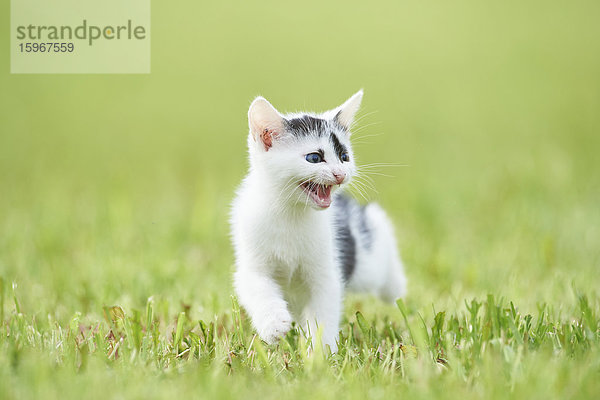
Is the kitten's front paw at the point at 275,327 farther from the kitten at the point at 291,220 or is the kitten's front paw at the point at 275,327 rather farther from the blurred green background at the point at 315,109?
the blurred green background at the point at 315,109

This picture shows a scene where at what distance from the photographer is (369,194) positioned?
246 inches

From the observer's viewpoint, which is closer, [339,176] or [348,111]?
[339,176]

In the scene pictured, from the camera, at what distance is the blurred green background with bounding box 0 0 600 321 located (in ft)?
16.8

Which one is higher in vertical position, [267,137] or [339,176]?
[267,137]

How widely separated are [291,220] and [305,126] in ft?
1.62

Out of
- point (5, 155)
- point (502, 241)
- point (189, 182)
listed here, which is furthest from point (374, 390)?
point (5, 155)

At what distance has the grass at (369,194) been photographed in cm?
293

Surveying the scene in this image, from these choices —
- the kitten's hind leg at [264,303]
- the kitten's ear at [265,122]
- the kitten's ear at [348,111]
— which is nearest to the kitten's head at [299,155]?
the kitten's ear at [265,122]

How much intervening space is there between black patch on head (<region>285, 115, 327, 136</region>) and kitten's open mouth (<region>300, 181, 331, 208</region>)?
0.26 metres

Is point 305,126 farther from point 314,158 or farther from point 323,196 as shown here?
point 323,196

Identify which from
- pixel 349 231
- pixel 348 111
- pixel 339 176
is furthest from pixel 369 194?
pixel 339 176

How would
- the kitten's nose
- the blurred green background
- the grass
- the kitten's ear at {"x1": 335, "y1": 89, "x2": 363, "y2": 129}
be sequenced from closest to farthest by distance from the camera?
the grass
the kitten's nose
the kitten's ear at {"x1": 335, "y1": 89, "x2": 363, "y2": 129}
the blurred green background

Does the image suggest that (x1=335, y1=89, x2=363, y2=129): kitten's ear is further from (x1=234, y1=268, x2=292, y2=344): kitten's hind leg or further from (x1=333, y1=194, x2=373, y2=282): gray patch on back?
(x1=234, y1=268, x2=292, y2=344): kitten's hind leg

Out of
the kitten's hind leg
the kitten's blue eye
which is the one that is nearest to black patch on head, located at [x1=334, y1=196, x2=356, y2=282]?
the kitten's hind leg
